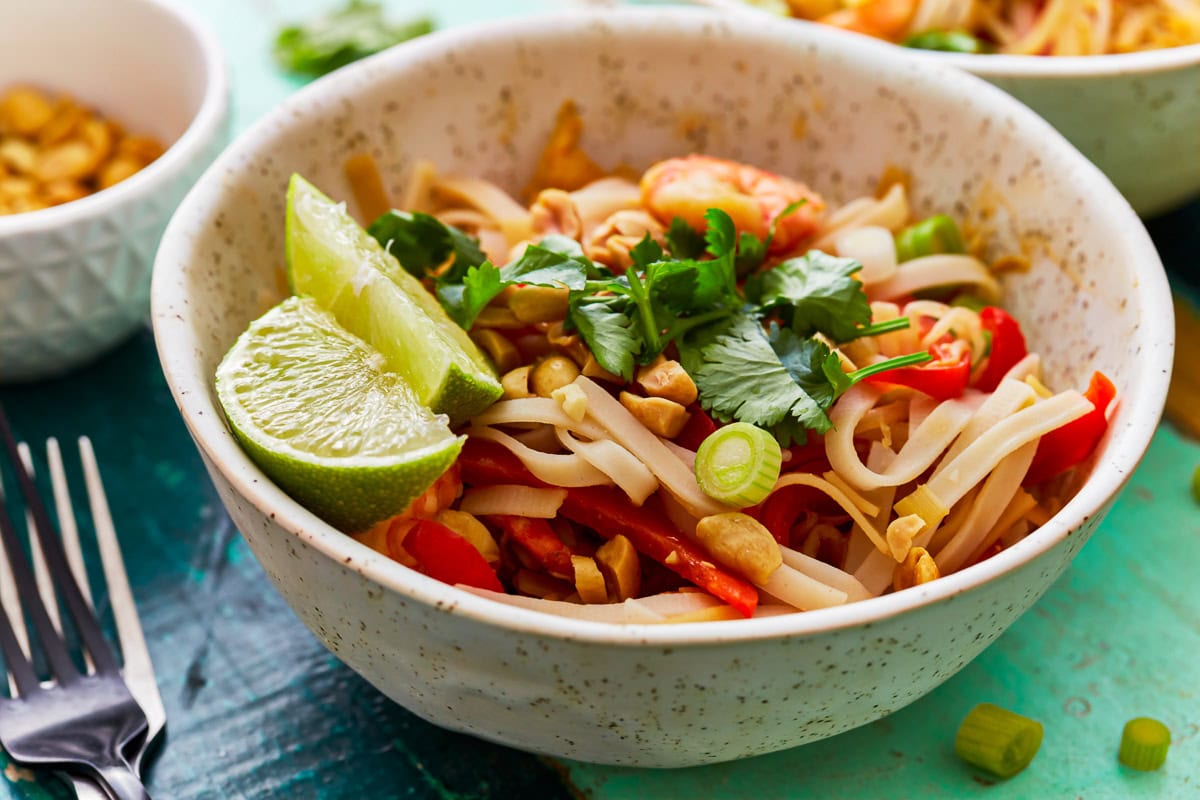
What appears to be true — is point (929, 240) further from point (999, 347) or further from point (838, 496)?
point (838, 496)

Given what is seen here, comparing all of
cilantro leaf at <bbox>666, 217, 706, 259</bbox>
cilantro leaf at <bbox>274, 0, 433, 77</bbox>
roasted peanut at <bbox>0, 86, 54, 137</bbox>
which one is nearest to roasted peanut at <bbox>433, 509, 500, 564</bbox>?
cilantro leaf at <bbox>666, 217, 706, 259</bbox>

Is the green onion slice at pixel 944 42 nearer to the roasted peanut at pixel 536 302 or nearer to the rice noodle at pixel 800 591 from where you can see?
the roasted peanut at pixel 536 302

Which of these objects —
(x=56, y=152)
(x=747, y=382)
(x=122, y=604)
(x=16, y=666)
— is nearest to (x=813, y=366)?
(x=747, y=382)

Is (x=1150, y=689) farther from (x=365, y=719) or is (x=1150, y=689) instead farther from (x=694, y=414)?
(x=365, y=719)

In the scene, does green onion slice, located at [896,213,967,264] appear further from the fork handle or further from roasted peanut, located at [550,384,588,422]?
the fork handle

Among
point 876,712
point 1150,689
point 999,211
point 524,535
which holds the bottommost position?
point 1150,689

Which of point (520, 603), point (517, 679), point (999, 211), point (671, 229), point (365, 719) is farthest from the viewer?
point (999, 211)

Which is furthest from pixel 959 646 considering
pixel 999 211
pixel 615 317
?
pixel 999 211
